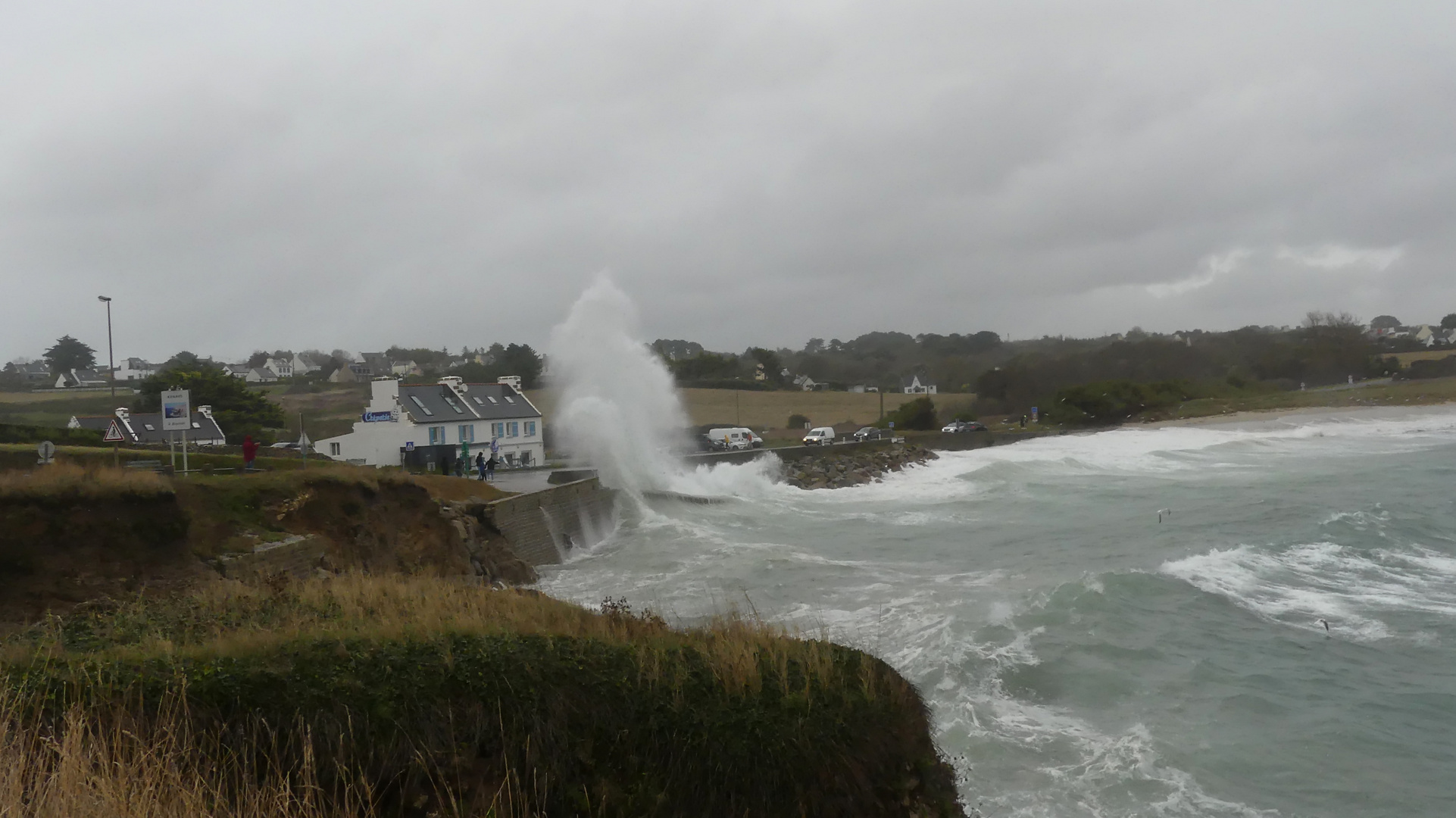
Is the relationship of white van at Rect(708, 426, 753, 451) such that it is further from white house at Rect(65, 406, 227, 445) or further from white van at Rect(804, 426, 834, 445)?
white house at Rect(65, 406, 227, 445)

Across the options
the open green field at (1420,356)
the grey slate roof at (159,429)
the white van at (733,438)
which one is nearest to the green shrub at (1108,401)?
the open green field at (1420,356)

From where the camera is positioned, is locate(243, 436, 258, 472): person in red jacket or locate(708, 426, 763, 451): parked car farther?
locate(708, 426, 763, 451): parked car

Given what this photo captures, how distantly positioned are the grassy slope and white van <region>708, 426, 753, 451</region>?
41.0 metres

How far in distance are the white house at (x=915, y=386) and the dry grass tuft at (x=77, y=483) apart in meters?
94.3

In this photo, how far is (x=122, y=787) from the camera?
4.48m

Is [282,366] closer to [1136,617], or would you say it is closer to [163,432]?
[163,432]

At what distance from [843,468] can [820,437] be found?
1109cm

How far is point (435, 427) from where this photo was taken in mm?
39344

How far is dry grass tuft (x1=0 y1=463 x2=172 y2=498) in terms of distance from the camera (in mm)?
13695

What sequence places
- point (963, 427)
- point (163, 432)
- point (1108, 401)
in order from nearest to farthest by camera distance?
1. point (163, 432)
2. point (963, 427)
3. point (1108, 401)

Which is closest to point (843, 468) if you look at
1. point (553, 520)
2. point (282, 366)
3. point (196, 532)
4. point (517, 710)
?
point (553, 520)

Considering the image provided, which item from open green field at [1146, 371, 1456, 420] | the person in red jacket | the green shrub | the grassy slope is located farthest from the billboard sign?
open green field at [1146, 371, 1456, 420]

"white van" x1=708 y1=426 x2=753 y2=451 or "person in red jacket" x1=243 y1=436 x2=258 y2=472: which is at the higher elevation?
"person in red jacket" x1=243 y1=436 x2=258 y2=472

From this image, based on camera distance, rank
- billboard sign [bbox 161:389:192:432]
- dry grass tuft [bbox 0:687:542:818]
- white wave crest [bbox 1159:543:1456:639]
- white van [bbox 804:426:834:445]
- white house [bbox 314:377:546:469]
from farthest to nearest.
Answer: white van [bbox 804:426:834:445] → white house [bbox 314:377:546:469] → billboard sign [bbox 161:389:192:432] → white wave crest [bbox 1159:543:1456:639] → dry grass tuft [bbox 0:687:542:818]
